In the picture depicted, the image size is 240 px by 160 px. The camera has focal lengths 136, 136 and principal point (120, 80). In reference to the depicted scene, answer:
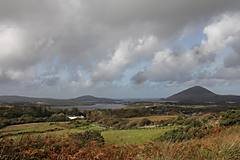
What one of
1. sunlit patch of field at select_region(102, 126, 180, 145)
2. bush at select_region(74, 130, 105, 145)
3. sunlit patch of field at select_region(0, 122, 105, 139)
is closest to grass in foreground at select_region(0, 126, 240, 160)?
sunlit patch of field at select_region(0, 122, 105, 139)

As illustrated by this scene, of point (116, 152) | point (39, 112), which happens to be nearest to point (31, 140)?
point (116, 152)

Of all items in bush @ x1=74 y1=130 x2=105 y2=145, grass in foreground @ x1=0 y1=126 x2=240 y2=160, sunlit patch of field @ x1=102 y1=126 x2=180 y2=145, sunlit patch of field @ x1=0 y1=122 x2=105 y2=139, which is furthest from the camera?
sunlit patch of field @ x1=102 y1=126 x2=180 y2=145

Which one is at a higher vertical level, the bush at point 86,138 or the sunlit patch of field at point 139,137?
the bush at point 86,138

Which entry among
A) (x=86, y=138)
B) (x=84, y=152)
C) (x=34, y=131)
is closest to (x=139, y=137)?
(x=86, y=138)

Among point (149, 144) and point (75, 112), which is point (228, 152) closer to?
point (149, 144)

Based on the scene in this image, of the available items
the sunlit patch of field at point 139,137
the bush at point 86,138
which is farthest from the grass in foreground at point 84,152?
the sunlit patch of field at point 139,137

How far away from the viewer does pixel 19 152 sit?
2.96m

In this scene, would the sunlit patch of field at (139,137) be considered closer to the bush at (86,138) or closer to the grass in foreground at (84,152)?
the bush at (86,138)

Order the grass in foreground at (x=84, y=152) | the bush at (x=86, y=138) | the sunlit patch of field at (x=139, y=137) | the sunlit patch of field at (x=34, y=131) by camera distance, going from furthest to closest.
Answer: the sunlit patch of field at (x=139, y=137) < the bush at (x=86, y=138) < the sunlit patch of field at (x=34, y=131) < the grass in foreground at (x=84, y=152)

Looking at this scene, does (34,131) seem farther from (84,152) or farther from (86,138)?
(86,138)

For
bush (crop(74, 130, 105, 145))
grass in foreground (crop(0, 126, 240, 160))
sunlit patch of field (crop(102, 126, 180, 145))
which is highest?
grass in foreground (crop(0, 126, 240, 160))

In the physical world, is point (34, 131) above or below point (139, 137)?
above

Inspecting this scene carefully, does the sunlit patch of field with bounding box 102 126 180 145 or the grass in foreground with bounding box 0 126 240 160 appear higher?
the grass in foreground with bounding box 0 126 240 160

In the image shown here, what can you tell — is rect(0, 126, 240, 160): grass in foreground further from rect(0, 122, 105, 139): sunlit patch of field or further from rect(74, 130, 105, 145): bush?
rect(74, 130, 105, 145): bush
